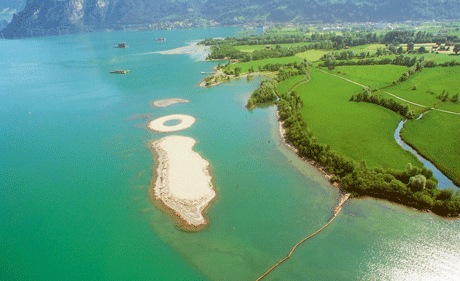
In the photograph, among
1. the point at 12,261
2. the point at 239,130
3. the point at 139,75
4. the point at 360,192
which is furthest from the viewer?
the point at 139,75

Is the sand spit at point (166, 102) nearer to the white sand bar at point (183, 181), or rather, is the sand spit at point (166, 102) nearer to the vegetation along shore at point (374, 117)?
the vegetation along shore at point (374, 117)

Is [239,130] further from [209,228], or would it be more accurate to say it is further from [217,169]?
[209,228]

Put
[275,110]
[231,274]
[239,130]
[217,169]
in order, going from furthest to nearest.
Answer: [275,110] < [239,130] < [217,169] < [231,274]

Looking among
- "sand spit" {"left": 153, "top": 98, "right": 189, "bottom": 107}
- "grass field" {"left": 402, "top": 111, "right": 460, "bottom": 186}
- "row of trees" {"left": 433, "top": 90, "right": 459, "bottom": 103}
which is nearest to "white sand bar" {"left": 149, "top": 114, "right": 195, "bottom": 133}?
"sand spit" {"left": 153, "top": 98, "right": 189, "bottom": 107}

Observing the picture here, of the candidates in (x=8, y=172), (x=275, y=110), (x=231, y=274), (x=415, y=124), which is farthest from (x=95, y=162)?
(x=415, y=124)

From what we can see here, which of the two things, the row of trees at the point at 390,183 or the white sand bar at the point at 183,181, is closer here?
the row of trees at the point at 390,183

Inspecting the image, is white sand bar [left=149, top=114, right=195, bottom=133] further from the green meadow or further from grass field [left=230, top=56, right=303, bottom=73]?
the green meadow

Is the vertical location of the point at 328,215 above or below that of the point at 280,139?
below

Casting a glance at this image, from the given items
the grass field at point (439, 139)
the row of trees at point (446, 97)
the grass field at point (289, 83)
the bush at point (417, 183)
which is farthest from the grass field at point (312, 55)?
the bush at point (417, 183)
